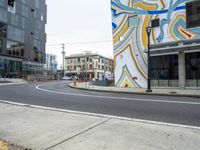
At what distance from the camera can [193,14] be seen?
1916 centimetres

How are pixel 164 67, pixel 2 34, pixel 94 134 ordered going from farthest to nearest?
pixel 2 34 < pixel 164 67 < pixel 94 134

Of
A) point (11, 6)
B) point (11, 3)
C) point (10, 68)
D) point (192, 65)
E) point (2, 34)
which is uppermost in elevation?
point (11, 3)

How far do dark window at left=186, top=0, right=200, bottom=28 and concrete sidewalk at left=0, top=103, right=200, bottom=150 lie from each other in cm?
1616

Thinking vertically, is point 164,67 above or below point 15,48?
below

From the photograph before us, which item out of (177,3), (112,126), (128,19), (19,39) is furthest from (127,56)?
(19,39)

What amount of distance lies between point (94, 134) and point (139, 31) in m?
19.4

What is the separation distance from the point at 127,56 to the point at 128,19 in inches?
176

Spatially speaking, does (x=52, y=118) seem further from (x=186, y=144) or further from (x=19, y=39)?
(x=19, y=39)

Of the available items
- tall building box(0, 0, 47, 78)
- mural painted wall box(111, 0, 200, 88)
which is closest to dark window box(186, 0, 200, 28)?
mural painted wall box(111, 0, 200, 88)

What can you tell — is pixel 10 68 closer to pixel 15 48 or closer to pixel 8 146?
pixel 15 48

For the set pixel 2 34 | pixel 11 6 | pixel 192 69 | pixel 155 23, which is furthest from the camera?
pixel 11 6

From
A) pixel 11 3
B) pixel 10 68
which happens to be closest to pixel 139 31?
pixel 10 68

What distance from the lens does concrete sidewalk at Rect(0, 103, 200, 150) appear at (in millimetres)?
4309

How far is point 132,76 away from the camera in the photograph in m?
22.9
